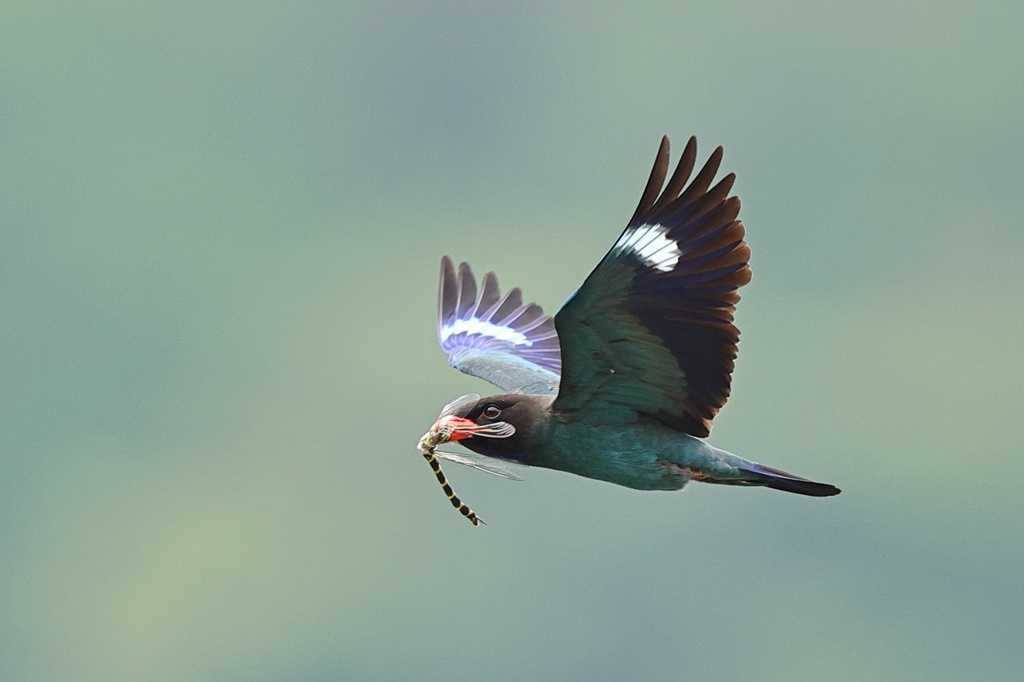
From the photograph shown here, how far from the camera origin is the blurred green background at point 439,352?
66625 millimetres

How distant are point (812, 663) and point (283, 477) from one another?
66.8 feet

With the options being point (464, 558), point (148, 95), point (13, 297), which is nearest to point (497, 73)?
point (148, 95)

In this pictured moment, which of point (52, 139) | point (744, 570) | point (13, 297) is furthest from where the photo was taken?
point (52, 139)

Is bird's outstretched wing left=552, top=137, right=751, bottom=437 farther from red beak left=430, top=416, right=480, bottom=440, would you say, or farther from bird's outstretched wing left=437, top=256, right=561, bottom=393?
bird's outstretched wing left=437, top=256, right=561, bottom=393

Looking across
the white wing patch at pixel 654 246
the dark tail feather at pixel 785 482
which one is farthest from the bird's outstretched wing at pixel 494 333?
the white wing patch at pixel 654 246

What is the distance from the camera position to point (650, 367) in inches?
375

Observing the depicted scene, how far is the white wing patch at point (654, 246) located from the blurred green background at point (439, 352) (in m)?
46.8

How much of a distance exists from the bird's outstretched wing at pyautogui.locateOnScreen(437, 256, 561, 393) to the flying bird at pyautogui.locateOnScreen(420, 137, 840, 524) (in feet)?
3.48

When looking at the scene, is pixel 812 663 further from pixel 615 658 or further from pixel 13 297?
pixel 13 297

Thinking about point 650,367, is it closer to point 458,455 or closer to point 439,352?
point 458,455

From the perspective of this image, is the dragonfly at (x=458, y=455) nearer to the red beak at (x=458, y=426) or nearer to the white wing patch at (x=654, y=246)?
the red beak at (x=458, y=426)

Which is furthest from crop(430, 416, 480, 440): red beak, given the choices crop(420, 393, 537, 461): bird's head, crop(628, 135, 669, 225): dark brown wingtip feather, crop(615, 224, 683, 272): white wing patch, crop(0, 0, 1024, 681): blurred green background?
crop(0, 0, 1024, 681): blurred green background

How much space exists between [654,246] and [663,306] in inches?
11.6

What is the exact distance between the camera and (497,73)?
119062mm
